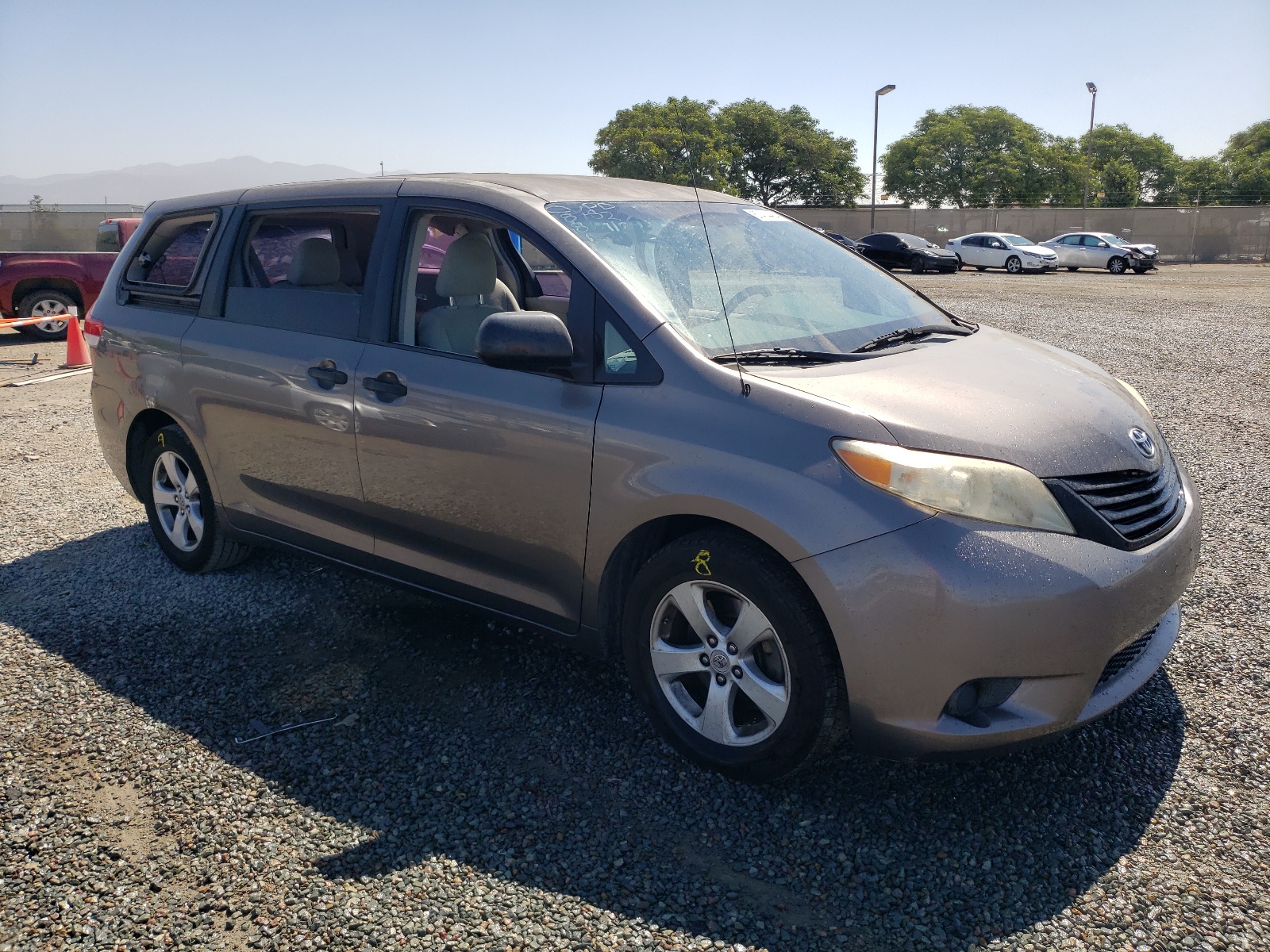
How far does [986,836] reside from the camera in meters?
2.81

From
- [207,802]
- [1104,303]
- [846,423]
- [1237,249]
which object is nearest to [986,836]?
[846,423]

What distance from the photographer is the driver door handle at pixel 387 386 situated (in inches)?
144

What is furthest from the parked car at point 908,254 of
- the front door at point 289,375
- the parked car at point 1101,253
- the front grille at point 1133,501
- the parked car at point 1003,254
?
the front grille at point 1133,501

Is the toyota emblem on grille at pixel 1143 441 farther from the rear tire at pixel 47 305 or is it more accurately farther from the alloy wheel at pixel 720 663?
the rear tire at pixel 47 305

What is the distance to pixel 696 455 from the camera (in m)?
2.94

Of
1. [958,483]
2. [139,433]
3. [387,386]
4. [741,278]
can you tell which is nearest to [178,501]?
[139,433]

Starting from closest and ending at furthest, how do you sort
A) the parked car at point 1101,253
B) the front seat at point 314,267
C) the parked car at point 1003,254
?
the front seat at point 314,267
the parked car at point 1101,253
the parked car at point 1003,254

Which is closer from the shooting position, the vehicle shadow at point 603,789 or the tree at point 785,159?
the vehicle shadow at point 603,789

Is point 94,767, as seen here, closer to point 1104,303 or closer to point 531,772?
point 531,772

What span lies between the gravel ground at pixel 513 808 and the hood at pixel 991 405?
1.00 m

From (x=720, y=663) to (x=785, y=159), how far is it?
9375 cm

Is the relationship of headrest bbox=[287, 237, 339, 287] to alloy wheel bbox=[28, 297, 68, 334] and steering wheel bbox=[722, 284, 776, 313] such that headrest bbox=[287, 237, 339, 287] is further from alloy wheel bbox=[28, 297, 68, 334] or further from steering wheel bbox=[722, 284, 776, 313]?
alloy wheel bbox=[28, 297, 68, 334]

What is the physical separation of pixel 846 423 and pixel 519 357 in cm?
106

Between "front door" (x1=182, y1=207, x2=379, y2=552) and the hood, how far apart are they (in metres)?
1.75
